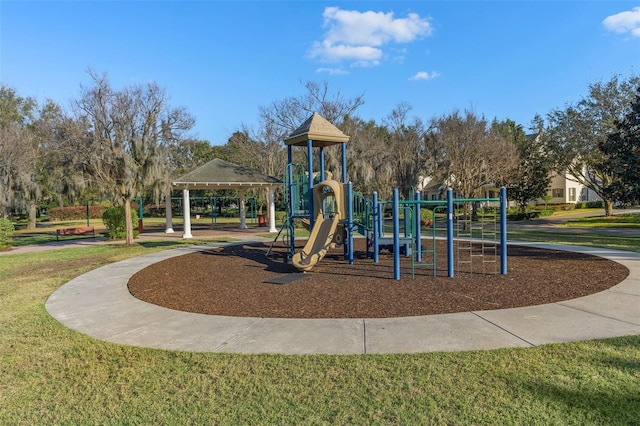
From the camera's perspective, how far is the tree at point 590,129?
87.7 ft

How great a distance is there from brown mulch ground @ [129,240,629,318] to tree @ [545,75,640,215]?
66.3 ft

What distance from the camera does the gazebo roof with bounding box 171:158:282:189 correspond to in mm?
21141

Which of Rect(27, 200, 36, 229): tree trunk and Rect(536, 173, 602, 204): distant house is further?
Rect(536, 173, 602, 204): distant house

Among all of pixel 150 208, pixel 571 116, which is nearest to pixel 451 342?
pixel 571 116

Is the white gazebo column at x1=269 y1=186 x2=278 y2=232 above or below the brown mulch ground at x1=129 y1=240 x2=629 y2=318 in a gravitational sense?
above

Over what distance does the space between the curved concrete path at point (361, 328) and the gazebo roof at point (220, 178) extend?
584 inches

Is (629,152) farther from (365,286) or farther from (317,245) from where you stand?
(365,286)

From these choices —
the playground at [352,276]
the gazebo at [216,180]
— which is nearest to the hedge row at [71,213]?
the gazebo at [216,180]

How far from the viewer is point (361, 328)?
16.7 feet

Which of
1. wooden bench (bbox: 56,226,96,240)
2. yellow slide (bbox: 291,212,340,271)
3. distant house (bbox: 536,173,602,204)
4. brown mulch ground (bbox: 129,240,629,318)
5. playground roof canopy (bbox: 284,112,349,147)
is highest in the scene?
playground roof canopy (bbox: 284,112,349,147)

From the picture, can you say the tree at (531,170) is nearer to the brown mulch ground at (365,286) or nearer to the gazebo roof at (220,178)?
the gazebo roof at (220,178)

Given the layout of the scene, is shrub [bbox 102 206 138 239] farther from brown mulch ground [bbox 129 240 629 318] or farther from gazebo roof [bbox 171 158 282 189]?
brown mulch ground [bbox 129 240 629 318]

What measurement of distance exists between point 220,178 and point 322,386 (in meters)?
19.5

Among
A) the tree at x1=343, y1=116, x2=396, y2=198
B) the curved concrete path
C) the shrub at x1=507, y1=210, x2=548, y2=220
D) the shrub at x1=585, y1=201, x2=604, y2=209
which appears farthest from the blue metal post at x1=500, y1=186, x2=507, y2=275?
the shrub at x1=585, y1=201, x2=604, y2=209
